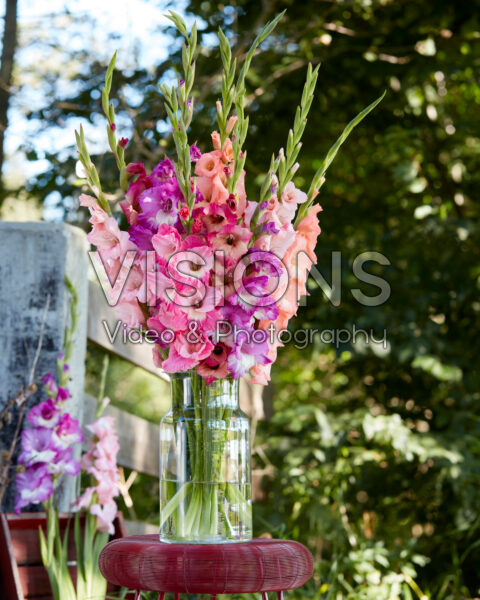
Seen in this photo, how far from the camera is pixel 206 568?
1.03 m

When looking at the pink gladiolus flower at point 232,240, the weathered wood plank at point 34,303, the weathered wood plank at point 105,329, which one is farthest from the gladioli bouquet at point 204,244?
the weathered wood plank at point 105,329

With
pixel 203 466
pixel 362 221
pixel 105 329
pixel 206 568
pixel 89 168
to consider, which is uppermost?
pixel 362 221

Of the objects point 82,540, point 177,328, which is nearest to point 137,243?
point 177,328

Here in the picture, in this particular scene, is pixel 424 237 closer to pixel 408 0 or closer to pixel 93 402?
pixel 408 0

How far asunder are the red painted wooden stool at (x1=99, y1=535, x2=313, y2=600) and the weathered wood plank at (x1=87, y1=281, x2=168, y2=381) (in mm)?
919

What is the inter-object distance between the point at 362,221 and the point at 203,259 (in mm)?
2245

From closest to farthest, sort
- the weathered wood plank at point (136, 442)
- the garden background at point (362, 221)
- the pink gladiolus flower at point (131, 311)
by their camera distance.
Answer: the pink gladiolus flower at point (131, 311) < the weathered wood plank at point (136, 442) < the garden background at point (362, 221)

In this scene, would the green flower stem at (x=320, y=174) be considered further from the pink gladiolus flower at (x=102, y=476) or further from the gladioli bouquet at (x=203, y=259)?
the pink gladiolus flower at (x=102, y=476)

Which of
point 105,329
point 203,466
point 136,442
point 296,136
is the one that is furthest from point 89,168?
point 136,442

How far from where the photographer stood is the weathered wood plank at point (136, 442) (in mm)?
2152

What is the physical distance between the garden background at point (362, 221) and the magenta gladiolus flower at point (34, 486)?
2.64 feet

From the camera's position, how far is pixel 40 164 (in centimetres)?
272

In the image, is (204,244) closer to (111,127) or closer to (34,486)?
(111,127)

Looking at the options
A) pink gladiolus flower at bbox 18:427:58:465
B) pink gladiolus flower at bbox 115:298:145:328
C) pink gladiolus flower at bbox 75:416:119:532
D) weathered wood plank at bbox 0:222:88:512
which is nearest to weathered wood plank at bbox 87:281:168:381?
weathered wood plank at bbox 0:222:88:512
